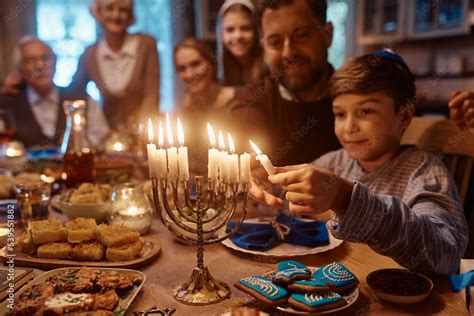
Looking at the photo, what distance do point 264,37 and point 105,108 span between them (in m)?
2.79

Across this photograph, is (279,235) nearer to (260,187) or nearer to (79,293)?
(260,187)

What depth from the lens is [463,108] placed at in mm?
1446

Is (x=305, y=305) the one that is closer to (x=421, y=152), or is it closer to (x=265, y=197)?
(x=265, y=197)

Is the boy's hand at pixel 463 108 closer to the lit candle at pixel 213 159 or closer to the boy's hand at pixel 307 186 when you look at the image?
the boy's hand at pixel 307 186

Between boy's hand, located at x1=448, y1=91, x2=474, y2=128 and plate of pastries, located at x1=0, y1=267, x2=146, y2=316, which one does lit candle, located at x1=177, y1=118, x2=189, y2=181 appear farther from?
boy's hand, located at x1=448, y1=91, x2=474, y2=128

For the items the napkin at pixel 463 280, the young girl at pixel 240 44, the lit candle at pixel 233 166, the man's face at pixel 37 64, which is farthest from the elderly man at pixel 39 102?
the napkin at pixel 463 280

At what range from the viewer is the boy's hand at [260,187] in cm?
104

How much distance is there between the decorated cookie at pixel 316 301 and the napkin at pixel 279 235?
320mm

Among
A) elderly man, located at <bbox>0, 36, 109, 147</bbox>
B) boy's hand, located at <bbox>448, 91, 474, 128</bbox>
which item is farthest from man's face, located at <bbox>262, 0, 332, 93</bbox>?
elderly man, located at <bbox>0, 36, 109, 147</bbox>

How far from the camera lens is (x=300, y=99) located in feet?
7.77

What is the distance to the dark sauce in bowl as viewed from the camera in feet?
2.92

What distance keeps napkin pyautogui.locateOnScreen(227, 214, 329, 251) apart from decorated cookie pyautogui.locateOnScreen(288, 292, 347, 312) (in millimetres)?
320

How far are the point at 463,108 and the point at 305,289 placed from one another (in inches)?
36.8

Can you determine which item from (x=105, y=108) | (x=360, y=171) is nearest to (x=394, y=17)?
(x=105, y=108)
